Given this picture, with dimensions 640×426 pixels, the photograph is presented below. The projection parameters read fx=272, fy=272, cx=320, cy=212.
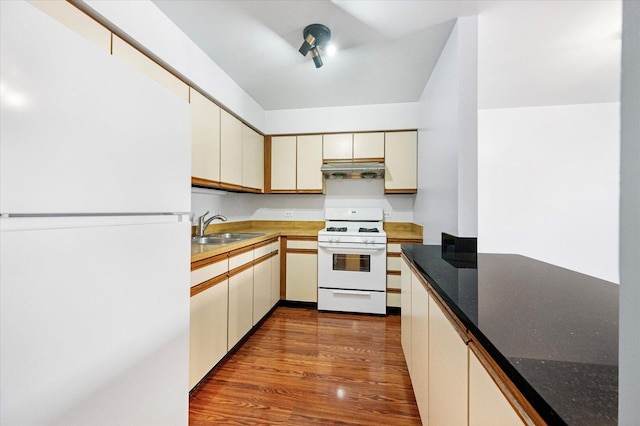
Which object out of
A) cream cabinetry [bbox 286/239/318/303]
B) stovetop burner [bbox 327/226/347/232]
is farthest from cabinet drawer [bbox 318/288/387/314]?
stovetop burner [bbox 327/226/347/232]

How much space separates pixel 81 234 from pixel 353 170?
2.73 metres

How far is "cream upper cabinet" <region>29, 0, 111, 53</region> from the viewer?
110cm

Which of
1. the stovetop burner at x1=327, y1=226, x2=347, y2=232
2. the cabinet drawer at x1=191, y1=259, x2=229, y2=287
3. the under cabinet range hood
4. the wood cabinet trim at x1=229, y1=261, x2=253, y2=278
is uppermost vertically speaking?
the under cabinet range hood

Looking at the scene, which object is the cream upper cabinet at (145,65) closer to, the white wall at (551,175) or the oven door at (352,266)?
the oven door at (352,266)

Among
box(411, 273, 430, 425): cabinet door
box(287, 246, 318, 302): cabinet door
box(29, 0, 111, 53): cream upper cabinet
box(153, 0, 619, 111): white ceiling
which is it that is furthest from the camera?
box(287, 246, 318, 302): cabinet door

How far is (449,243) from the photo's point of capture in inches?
71.6

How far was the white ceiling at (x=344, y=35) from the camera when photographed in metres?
1.63

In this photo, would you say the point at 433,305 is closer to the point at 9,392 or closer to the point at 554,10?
the point at 9,392

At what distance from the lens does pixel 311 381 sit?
5.91 feet

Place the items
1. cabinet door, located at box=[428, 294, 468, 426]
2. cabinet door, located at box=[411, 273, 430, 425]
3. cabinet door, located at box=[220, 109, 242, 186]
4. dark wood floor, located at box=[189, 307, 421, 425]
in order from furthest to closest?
cabinet door, located at box=[220, 109, 242, 186] → dark wood floor, located at box=[189, 307, 421, 425] → cabinet door, located at box=[411, 273, 430, 425] → cabinet door, located at box=[428, 294, 468, 426]

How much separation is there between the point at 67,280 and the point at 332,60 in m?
2.22

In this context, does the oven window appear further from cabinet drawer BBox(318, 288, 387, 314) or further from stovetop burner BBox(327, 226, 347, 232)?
stovetop burner BBox(327, 226, 347, 232)

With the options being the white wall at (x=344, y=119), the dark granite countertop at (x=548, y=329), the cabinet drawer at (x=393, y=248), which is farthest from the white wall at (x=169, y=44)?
the cabinet drawer at (x=393, y=248)

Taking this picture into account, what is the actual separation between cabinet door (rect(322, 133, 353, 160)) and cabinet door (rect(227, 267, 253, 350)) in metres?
1.67
